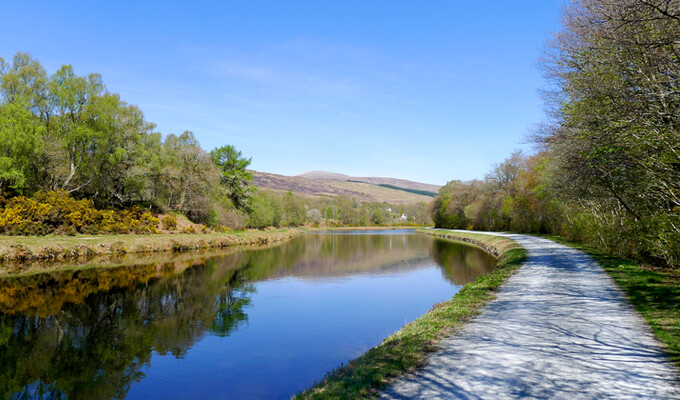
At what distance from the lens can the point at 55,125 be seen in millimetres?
35938

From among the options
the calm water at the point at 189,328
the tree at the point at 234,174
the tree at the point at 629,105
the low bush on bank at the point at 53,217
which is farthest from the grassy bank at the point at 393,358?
the tree at the point at 234,174

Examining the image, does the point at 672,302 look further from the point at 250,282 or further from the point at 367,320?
the point at 250,282

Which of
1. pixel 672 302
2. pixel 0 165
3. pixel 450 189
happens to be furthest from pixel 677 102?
pixel 450 189

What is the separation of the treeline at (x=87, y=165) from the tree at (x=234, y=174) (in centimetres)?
61

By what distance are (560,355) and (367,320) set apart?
722cm

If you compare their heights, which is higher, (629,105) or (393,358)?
(629,105)

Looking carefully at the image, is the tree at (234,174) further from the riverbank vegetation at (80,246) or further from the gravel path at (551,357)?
the gravel path at (551,357)

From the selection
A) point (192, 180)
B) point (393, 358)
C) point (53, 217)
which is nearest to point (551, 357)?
point (393, 358)

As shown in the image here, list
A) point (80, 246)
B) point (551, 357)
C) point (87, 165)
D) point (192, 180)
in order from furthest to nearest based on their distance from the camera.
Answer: point (192, 180), point (87, 165), point (80, 246), point (551, 357)

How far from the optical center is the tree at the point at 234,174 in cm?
5769

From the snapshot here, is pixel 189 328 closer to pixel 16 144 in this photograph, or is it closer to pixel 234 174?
pixel 16 144

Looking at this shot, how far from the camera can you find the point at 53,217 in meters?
29.7

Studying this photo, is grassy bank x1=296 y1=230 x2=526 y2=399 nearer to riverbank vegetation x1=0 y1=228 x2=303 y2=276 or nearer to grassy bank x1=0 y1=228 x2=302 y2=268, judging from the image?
riverbank vegetation x1=0 y1=228 x2=303 y2=276

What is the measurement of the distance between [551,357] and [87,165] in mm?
44315
